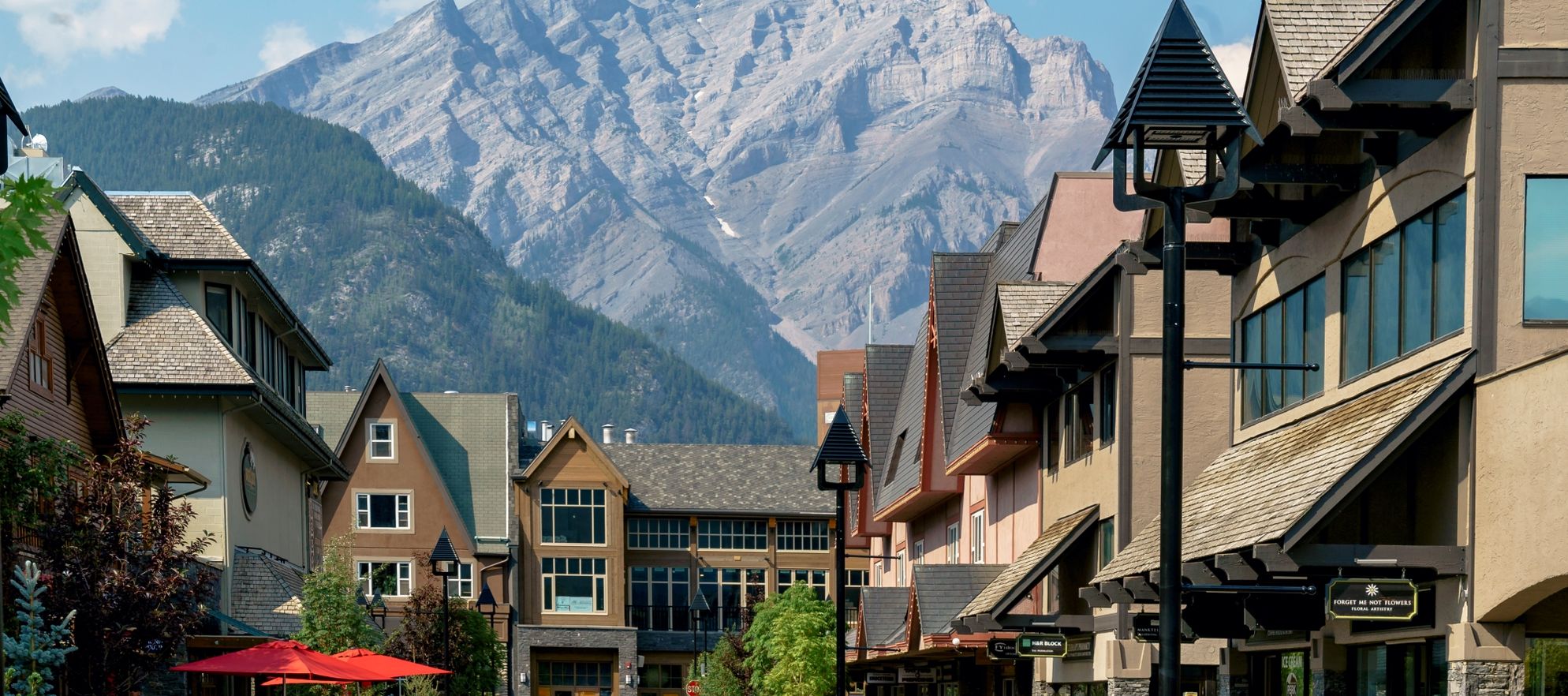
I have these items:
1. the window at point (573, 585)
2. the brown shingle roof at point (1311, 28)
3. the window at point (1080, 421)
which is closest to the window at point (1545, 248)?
the brown shingle roof at point (1311, 28)

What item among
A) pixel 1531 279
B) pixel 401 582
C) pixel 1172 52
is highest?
pixel 1172 52

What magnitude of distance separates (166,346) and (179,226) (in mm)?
3911

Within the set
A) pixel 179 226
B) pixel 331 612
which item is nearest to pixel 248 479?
pixel 331 612

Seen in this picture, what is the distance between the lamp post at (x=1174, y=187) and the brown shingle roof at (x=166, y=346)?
28.9m

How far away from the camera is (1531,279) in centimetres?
1659

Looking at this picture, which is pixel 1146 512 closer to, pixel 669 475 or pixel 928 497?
A: pixel 928 497

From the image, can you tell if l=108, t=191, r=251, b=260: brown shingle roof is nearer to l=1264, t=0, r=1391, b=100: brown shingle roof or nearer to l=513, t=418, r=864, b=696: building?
l=1264, t=0, r=1391, b=100: brown shingle roof

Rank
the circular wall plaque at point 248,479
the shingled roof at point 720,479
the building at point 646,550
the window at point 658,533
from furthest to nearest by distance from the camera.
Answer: the shingled roof at point 720,479
the window at point 658,533
the building at point 646,550
the circular wall plaque at point 248,479

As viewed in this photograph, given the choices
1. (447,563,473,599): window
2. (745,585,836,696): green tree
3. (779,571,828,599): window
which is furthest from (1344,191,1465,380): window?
(779,571,828,599): window

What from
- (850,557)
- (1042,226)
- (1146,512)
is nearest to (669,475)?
(850,557)

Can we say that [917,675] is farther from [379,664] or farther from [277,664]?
[277,664]

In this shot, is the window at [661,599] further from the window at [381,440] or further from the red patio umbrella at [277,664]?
the red patio umbrella at [277,664]

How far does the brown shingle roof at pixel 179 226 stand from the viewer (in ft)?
137

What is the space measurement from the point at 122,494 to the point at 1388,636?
1547 cm
